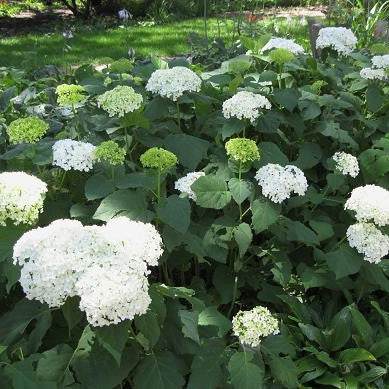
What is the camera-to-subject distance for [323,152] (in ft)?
10.9

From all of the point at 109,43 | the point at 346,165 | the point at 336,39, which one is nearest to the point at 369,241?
the point at 346,165

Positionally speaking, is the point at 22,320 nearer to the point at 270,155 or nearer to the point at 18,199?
the point at 18,199

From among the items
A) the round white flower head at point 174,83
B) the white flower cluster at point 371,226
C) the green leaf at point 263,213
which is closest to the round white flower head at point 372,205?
the white flower cluster at point 371,226

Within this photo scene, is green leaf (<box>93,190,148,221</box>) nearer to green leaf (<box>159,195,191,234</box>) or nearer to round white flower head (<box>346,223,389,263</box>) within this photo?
green leaf (<box>159,195,191,234</box>)

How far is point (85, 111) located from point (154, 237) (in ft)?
5.07

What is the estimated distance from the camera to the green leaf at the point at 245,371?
191cm

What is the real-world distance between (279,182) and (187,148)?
1.87 ft

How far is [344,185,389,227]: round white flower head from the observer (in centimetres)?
241

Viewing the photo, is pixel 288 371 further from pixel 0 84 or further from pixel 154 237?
pixel 0 84

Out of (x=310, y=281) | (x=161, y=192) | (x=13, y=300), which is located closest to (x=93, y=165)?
(x=161, y=192)

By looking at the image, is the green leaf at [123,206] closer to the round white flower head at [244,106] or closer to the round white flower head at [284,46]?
the round white flower head at [244,106]

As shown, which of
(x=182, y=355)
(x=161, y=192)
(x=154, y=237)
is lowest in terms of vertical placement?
(x=182, y=355)

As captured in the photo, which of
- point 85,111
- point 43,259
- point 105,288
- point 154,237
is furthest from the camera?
point 85,111

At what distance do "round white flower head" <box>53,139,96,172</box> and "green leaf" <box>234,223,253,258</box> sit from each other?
2.29ft
